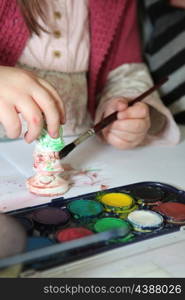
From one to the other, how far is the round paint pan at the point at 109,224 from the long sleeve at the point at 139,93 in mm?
280

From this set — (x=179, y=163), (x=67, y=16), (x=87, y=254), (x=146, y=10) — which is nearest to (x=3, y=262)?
(x=87, y=254)

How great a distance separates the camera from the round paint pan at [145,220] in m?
0.43

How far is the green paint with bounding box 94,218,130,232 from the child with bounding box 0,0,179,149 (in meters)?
0.22

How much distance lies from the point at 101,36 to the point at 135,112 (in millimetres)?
158

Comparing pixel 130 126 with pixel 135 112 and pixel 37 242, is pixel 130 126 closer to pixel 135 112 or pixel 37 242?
pixel 135 112

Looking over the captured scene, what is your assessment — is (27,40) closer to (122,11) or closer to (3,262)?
(122,11)

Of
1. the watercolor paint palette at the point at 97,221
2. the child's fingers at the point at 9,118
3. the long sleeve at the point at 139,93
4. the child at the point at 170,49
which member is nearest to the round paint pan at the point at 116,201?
the watercolor paint palette at the point at 97,221

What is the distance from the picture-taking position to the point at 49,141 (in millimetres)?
505

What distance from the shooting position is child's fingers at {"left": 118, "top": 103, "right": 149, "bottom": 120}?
65 centimetres

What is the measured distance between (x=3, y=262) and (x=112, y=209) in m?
0.16

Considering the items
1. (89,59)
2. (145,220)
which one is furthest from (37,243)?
(89,59)

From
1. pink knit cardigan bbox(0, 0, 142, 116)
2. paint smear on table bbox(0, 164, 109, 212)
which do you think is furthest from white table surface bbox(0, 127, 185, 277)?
pink knit cardigan bbox(0, 0, 142, 116)

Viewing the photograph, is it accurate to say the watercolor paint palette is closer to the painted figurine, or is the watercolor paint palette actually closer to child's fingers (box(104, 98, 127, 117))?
the painted figurine

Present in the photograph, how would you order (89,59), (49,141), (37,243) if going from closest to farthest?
(37,243) → (49,141) → (89,59)
